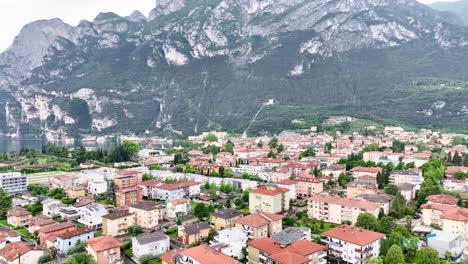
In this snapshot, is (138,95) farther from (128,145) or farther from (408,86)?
(408,86)

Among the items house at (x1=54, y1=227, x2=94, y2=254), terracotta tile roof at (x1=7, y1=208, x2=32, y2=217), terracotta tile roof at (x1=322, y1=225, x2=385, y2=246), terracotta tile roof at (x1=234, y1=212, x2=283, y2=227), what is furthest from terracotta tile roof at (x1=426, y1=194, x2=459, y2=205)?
terracotta tile roof at (x1=7, y1=208, x2=32, y2=217)

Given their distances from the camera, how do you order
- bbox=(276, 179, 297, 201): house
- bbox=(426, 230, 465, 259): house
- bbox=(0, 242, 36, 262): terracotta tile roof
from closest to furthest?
bbox=(0, 242, 36, 262): terracotta tile roof, bbox=(426, 230, 465, 259): house, bbox=(276, 179, 297, 201): house

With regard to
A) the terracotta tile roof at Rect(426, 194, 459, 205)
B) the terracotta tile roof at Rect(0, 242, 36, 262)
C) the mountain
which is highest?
the mountain

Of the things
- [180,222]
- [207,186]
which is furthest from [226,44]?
[180,222]

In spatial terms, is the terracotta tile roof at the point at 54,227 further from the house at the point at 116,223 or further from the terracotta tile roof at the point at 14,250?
the terracotta tile roof at the point at 14,250

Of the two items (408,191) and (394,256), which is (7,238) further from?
(408,191)

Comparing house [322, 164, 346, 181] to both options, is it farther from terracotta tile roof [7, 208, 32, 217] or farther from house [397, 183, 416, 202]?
terracotta tile roof [7, 208, 32, 217]
